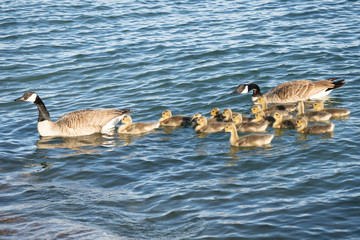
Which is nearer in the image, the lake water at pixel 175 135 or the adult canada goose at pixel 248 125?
the lake water at pixel 175 135

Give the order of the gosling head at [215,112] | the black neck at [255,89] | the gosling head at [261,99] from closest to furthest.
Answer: the gosling head at [215,112]
the gosling head at [261,99]
the black neck at [255,89]

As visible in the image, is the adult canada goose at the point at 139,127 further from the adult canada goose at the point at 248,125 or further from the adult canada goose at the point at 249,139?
the adult canada goose at the point at 249,139

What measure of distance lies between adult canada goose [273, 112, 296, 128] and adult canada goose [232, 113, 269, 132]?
24cm

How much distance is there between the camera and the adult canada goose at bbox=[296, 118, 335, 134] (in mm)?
11930

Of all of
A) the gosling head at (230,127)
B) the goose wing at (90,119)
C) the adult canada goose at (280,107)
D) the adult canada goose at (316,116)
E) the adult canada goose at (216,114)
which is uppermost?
the goose wing at (90,119)

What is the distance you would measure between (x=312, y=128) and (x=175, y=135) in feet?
10.5

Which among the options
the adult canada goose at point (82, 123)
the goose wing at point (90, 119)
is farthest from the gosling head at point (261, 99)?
the goose wing at point (90, 119)

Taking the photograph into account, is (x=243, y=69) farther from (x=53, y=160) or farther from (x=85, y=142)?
(x=53, y=160)

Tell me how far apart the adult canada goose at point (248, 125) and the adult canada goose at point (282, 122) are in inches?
9.6

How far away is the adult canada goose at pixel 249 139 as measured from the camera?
11539 mm

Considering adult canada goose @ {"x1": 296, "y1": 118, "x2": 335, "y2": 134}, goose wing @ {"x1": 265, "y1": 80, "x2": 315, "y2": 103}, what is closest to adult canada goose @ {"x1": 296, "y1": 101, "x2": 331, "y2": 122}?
adult canada goose @ {"x1": 296, "y1": 118, "x2": 335, "y2": 134}

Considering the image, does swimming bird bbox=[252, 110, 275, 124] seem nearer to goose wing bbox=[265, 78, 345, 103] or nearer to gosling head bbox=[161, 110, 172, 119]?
goose wing bbox=[265, 78, 345, 103]

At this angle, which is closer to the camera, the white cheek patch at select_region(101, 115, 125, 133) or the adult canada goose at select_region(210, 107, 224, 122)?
the adult canada goose at select_region(210, 107, 224, 122)

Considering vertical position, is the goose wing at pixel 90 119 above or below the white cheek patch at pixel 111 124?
above
